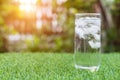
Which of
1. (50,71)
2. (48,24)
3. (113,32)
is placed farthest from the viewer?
(48,24)

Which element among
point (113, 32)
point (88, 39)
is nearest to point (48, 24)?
point (113, 32)

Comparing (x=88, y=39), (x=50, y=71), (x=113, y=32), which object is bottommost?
(x=113, y=32)

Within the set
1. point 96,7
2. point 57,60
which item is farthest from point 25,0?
point 57,60

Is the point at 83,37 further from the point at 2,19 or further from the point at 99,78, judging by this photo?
the point at 2,19

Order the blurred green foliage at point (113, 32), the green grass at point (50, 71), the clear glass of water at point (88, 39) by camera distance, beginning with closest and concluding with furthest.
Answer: the green grass at point (50, 71), the clear glass of water at point (88, 39), the blurred green foliage at point (113, 32)

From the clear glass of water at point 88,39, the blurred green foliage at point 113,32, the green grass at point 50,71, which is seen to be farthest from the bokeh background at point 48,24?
the clear glass of water at point 88,39

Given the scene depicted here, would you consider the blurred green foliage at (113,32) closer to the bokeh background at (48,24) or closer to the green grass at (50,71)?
the bokeh background at (48,24)

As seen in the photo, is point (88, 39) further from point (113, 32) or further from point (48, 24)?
point (48, 24)
